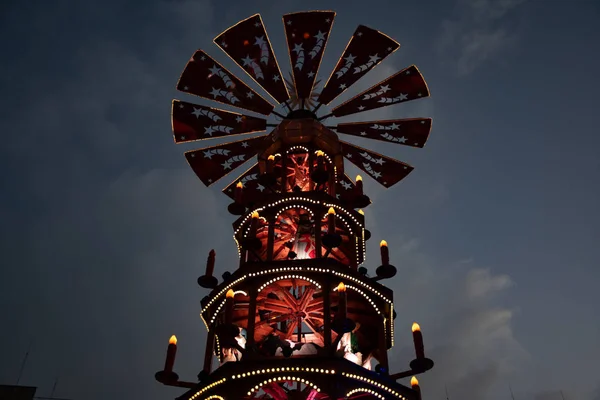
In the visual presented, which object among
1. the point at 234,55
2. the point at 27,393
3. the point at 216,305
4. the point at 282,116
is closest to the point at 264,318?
Answer: the point at 216,305

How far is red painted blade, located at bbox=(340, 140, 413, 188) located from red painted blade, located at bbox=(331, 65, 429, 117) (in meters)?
2.25

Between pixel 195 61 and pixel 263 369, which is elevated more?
pixel 195 61

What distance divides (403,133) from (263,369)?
10.2m

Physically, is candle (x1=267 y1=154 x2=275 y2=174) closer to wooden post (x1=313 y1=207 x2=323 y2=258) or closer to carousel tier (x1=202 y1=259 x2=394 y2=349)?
wooden post (x1=313 y1=207 x2=323 y2=258)

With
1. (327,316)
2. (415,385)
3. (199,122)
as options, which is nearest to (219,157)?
(199,122)

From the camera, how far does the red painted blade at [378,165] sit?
72.6 feet

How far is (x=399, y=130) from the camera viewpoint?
68.3 feet

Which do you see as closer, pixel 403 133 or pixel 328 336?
pixel 328 336

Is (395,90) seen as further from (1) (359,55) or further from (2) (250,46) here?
(2) (250,46)

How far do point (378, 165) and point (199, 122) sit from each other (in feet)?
21.8

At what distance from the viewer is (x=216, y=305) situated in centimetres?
1727

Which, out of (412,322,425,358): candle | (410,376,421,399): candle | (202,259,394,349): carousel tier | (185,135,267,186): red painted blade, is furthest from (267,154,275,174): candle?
(410,376,421,399): candle

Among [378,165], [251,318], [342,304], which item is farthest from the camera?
[378,165]

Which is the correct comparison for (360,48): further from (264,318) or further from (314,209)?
(264,318)
